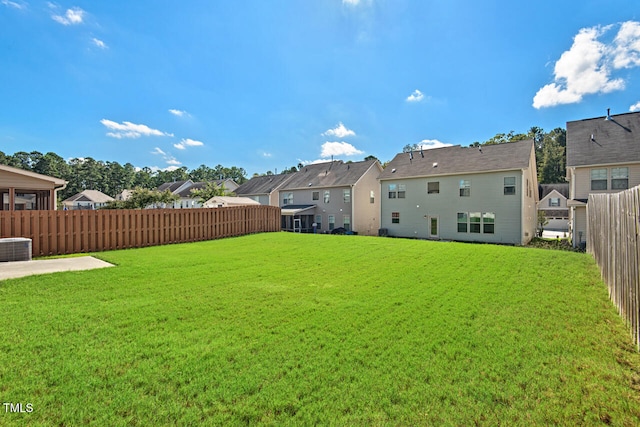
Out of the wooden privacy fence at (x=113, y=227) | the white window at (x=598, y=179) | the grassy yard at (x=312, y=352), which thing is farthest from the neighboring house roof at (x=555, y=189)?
the wooden privacy fence at (x=113, y=227)

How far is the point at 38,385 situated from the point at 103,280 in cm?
416

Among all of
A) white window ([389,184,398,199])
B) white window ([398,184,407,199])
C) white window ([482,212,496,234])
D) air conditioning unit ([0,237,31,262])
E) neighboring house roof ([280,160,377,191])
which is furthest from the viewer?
neighboring house roof ([280,160,377,191])

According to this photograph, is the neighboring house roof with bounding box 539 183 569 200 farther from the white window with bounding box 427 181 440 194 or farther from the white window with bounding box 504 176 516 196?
the white window with bounding box 427 181 440 194

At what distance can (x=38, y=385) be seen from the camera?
2.58 metres

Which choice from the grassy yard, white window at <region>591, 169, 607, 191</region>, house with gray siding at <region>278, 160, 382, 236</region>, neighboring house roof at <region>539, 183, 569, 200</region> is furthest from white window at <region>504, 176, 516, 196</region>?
neighboring house roof at <region>539, 183, 569, 200</region>

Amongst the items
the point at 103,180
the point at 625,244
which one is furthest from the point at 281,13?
the point at 103,180

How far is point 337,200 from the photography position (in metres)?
29.7

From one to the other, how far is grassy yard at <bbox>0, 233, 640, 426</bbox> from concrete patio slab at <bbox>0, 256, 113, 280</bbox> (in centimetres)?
80

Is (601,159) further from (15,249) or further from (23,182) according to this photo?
(23,182)

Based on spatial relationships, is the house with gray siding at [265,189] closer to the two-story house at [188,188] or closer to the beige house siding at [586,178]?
the two-story house at [188,188]

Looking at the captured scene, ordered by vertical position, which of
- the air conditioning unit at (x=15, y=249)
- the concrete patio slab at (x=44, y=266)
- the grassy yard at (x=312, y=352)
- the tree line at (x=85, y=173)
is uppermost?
the tree line at (x=85, y=173)

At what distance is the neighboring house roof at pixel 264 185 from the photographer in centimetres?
3484

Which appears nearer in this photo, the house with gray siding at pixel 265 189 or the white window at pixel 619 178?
the white window at pixel 619 178

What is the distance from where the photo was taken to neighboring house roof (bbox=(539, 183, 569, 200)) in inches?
1625
